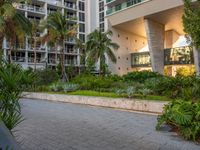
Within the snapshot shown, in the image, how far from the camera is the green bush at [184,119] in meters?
7.86

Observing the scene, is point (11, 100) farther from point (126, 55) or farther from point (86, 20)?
point (86, 20)

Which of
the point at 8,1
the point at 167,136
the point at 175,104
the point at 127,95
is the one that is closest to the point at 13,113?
the point at 167,136

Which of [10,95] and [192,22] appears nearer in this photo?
[10,95]

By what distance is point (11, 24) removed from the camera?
2425cm

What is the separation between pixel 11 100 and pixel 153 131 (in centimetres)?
533

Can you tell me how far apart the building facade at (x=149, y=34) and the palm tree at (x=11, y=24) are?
20617 mm

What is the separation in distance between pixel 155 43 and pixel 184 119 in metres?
37.4

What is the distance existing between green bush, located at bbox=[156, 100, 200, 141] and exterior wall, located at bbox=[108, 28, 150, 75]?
41.9 meters

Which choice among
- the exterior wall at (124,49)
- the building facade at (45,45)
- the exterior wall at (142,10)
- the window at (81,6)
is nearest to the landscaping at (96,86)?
the exterior wall at (142,10)

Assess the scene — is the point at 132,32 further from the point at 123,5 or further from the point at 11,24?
the point at 11,24

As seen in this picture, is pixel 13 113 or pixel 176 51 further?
pixel 176 51

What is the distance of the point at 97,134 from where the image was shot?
873 cm

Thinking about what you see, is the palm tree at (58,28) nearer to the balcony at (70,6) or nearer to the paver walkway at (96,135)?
the paver walkway at (96,135)

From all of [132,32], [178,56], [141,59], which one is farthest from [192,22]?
[132,32]
